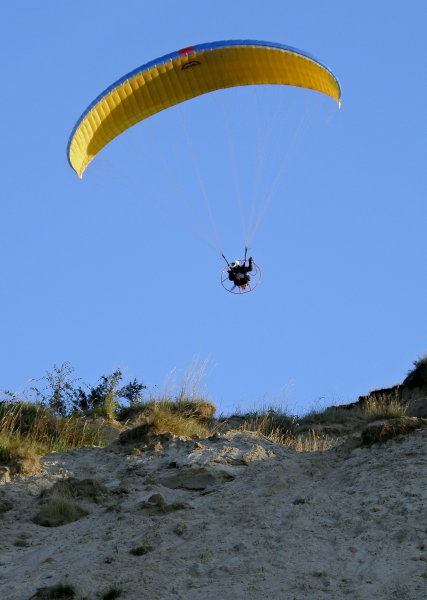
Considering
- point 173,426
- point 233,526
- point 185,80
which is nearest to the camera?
point 233,526

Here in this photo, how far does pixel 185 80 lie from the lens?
1912cm

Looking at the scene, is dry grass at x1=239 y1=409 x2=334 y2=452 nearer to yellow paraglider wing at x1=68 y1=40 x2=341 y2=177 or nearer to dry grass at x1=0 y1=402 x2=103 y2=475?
dry grass at x1=0 y1=402 x2=103 y2=475

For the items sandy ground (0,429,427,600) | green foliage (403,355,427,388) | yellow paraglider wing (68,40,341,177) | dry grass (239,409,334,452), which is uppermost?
yellow paraglider wing (68,40,341,177)

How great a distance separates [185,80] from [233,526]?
38.7 feet

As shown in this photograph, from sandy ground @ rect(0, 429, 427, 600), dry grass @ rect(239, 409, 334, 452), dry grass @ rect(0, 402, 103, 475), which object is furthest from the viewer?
dry grass @ rect(239, 409, 334, 452)

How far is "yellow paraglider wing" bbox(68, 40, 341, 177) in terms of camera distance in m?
18.2

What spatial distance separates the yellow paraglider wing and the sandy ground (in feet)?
26.7

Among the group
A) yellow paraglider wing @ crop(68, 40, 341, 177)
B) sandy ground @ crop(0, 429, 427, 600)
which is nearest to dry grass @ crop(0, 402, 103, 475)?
sandy ground @ crop(0, 429, 427, 600)

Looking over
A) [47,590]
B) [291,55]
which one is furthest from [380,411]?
[291,55]

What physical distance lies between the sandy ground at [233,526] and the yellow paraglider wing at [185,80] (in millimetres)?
8137

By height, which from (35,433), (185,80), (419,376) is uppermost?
(185,80)

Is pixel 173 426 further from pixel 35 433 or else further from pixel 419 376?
pixel 419 376

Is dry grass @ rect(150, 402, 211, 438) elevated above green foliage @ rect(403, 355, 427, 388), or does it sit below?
below

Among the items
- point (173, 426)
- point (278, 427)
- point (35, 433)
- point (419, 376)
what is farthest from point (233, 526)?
point (419, 376)
